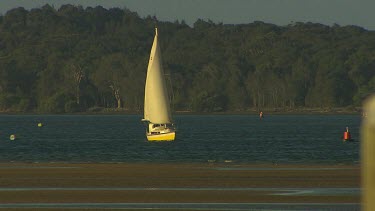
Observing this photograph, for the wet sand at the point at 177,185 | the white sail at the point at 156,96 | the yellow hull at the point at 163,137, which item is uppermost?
the white sail at the point at 156,96

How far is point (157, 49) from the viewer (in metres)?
96.2

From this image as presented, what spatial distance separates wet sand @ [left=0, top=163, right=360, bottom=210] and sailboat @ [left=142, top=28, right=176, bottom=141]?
47.4 meters

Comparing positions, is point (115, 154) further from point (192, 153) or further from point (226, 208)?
point (226, 208)

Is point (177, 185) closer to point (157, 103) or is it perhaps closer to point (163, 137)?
point (157, 103)

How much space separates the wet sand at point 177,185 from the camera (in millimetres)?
28547

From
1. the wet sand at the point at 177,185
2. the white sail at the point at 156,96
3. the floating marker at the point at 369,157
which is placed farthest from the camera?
the white sail at the point at 156,96

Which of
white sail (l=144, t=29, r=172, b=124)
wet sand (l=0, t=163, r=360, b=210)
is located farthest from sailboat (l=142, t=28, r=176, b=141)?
wet sand (l=0, t=163, r=360, b=210)

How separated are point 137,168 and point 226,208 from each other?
22.5 metres

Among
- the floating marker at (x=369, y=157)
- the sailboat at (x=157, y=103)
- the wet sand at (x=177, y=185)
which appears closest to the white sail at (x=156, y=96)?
the sailboat at (x=157, y=103)

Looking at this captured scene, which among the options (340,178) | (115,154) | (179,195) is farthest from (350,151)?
(179,195)

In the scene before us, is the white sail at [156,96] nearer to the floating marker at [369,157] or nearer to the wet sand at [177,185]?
the wet sand at [177,185]

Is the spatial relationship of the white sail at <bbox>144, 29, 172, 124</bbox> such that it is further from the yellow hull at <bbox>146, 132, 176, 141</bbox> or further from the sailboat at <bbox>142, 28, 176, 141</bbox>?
the yellow hull at <bbox>146, 132, 176, 141</bbox>

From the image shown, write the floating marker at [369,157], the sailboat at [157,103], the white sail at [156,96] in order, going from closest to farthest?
the floating marker at [369,157], the white sail at [156,96], the sailboat at [157,103]

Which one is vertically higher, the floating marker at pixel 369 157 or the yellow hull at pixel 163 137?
the floating marker at pixel 369 157
